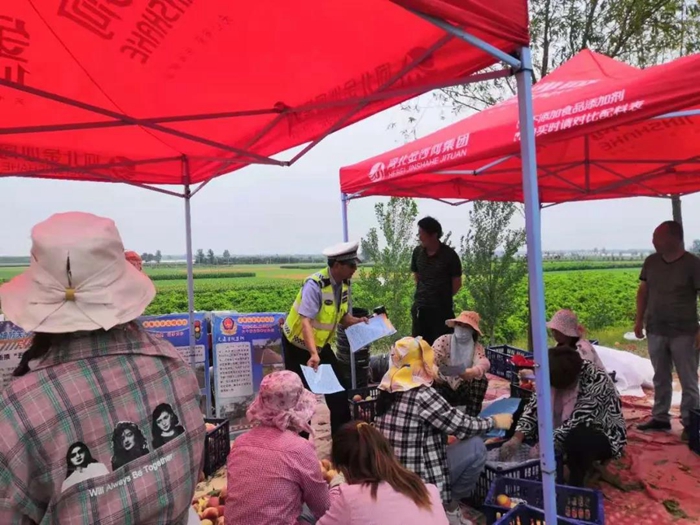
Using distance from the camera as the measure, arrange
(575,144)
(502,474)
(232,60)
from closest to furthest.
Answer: (232,60)
(502,474)
(575,144)

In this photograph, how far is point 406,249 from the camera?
7.96m

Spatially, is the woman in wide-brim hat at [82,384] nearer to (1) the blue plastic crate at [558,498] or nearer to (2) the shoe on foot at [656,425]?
(1) the blue plastic crate at [558,498]

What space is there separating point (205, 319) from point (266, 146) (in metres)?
2.04

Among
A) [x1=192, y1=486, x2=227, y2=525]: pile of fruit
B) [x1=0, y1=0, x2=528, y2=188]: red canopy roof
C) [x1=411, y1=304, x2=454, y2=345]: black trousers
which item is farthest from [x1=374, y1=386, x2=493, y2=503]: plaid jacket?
[x1=411, y1=304, x2=454, y2=345]: black trousers

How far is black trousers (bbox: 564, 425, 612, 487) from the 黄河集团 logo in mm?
2526

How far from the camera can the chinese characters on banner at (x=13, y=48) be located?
1875mm

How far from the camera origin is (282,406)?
2154 millimetres

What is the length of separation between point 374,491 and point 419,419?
2.49ft

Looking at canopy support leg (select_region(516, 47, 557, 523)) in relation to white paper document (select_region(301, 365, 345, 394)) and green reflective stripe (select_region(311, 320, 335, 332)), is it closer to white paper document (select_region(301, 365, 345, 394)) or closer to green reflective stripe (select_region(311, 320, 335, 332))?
white paper document (select_region(301, 365, 345, 394))

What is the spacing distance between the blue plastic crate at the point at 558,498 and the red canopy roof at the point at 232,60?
6.72ft

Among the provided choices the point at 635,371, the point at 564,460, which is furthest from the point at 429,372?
the point at 635,371

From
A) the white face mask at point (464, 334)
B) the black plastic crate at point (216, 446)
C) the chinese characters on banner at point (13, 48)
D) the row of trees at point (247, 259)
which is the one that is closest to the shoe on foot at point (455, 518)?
the white face mask at point (464, 334)

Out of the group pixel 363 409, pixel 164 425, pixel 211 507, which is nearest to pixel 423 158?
pixel 363 409

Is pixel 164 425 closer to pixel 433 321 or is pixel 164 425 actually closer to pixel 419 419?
pixel 419 419
